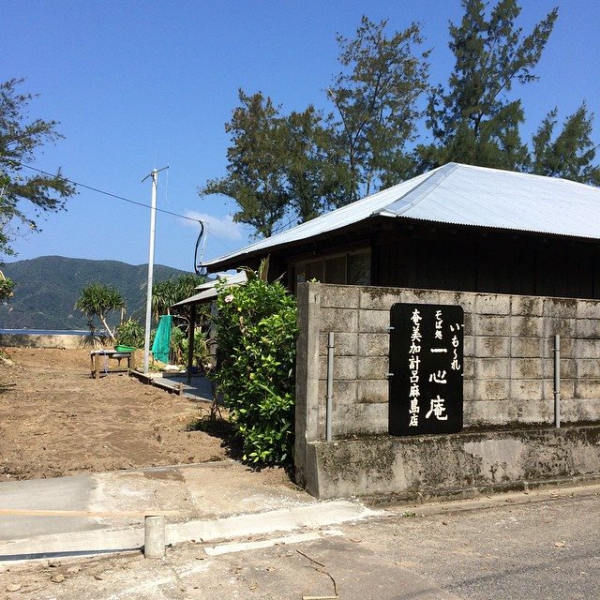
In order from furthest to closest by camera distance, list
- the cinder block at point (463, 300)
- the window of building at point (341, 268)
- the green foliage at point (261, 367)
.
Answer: the window of building at point (341, 268)
the cinder block at point (463, 300)
the green foliage at point (261, 367)

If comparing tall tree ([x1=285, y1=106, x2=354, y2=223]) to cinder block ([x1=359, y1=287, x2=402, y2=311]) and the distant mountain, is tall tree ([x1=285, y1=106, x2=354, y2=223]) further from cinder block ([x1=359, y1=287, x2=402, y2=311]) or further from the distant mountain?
the distant mountain

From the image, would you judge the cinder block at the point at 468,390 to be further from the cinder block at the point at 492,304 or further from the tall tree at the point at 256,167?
the tall tree at the point at 256,167

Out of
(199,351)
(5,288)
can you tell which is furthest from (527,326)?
(199,351)

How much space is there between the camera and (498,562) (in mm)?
4770

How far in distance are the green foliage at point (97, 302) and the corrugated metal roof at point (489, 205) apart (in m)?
18.9

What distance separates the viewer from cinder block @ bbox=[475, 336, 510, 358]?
7355 mm

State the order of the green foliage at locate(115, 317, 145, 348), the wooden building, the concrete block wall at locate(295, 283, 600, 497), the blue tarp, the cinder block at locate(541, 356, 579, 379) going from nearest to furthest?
1. the concrete block wall at locate(295, 283, 600, 497)
2. the cinder block at locate(541, 356, 579, 379)
3. the wooden building
4. the blue tarp
5. the green foliage at locate(115, 317, 145, 348)

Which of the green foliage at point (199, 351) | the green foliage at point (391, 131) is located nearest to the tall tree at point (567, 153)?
the green foliage at point (391, 131)

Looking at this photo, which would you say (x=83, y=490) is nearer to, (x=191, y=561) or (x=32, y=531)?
(x=32, y=531)

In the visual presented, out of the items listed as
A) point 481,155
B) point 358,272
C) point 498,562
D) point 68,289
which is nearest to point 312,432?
point 498,562

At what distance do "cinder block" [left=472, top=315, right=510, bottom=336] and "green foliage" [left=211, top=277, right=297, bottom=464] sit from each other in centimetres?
227

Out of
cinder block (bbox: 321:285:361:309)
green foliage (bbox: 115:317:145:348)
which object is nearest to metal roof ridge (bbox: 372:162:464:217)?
cinder block (bbox: 321:285:361:309)

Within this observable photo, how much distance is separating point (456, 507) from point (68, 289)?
471 ft

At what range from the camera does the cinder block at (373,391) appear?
6.70 metres
